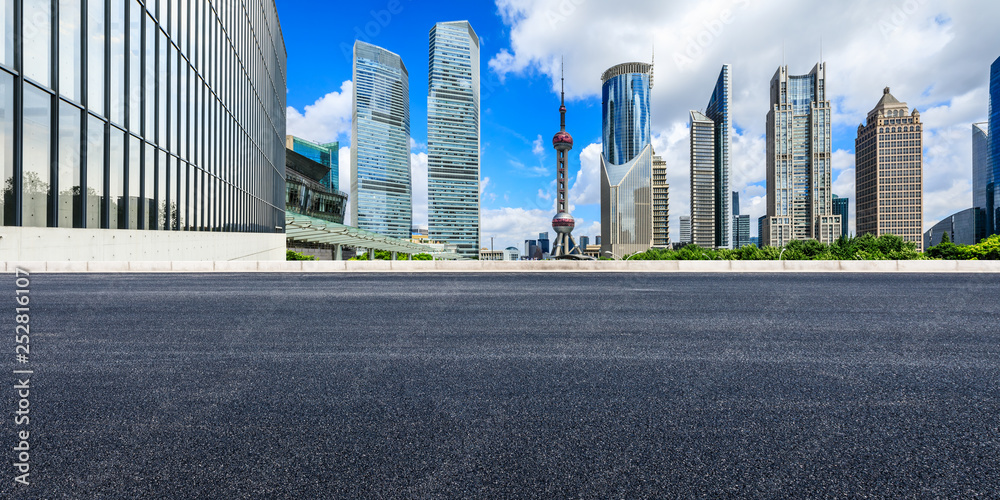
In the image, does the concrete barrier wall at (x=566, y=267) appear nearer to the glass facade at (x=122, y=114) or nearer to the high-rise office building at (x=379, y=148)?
the glass facade at (x=122, y=114)

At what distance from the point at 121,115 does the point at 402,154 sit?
184m

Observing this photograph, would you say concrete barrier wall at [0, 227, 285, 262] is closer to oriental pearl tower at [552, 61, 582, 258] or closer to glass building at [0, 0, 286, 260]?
glass building at [0, 0, 286, 260]

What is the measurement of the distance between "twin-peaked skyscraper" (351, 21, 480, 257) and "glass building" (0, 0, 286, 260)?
155452 mm

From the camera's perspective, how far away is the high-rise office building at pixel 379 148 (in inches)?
6895

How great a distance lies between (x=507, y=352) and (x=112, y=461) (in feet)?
9.74

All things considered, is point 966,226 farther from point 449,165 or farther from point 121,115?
point 121,115

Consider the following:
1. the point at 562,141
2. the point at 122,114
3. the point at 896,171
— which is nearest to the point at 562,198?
the point at 562,141

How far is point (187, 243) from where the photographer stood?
18.4 metres

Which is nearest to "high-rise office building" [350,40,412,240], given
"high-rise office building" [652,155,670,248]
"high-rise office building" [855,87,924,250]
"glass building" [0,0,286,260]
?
"high-rise office building" [652,155,670,248]

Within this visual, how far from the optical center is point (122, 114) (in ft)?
46.9

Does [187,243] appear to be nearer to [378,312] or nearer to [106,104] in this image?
[106,104]

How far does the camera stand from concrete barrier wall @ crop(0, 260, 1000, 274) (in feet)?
40.7

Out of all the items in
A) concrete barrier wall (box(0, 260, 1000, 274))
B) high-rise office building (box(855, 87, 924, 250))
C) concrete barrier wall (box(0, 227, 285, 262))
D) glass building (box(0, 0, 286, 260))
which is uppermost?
high-rise office building (box(855, 87, 924, 250))

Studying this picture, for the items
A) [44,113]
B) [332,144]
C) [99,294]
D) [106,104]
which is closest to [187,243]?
[106,104]
